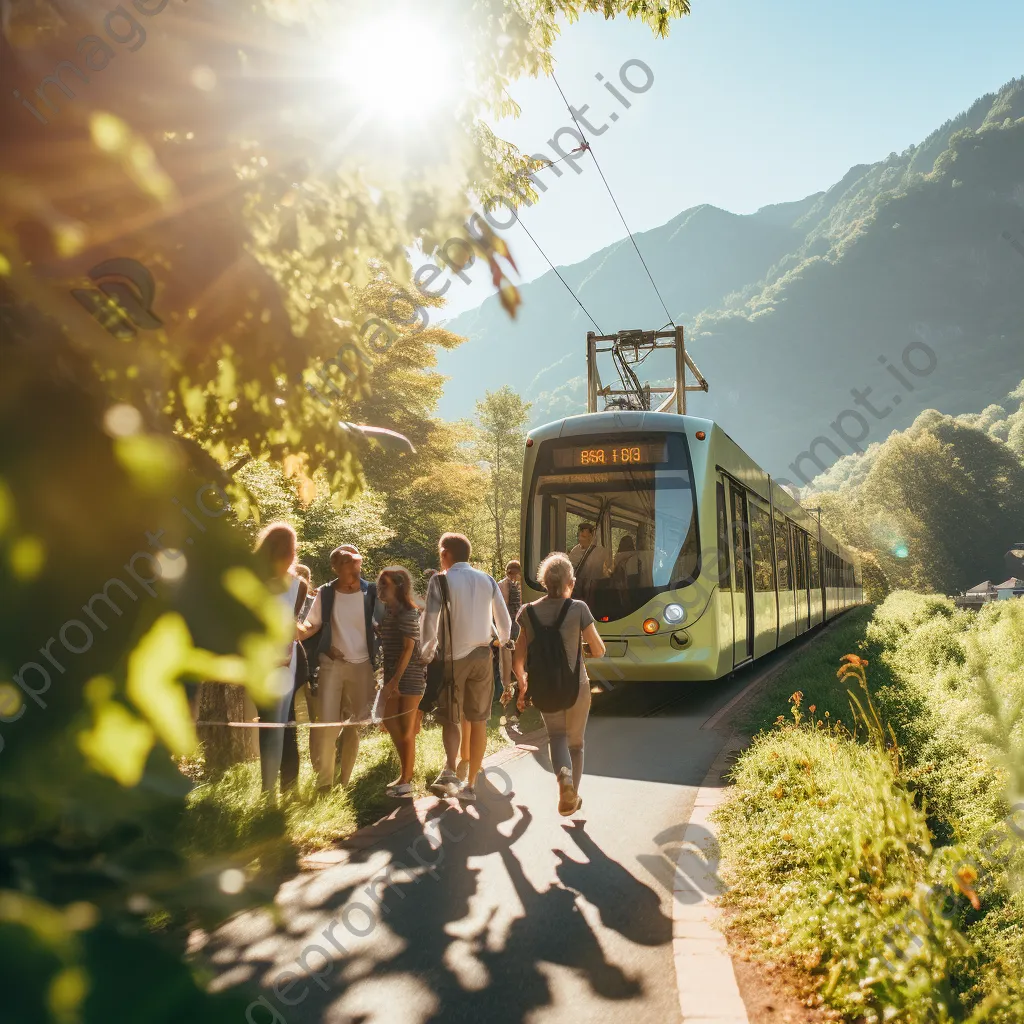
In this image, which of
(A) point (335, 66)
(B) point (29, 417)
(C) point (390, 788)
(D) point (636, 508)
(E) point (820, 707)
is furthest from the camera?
(D) point (636, 508)

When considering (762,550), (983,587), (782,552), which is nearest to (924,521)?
(983,587)

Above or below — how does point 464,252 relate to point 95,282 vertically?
above

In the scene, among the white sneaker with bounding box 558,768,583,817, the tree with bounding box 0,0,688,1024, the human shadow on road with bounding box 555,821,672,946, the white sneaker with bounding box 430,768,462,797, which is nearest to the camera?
the tree with bounding box 0,0,688,1024

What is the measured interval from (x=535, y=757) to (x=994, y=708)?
7.63m

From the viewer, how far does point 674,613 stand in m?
10.2

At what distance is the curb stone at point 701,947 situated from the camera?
3.34m

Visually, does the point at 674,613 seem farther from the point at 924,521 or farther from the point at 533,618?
the point at 924,521

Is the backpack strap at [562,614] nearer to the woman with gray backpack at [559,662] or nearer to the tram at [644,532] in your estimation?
the woman with gray backpack at [559,662]

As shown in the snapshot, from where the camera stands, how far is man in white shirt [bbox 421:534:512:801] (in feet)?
21.9

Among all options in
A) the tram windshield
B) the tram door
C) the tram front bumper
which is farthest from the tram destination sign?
the tram front bumper

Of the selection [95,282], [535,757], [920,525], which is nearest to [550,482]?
[535,757]

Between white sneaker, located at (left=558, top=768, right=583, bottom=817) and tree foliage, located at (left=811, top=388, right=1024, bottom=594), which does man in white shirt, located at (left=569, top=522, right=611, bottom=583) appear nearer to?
white sneaker, located at (left=558, top=768, right=583, bottom=817)

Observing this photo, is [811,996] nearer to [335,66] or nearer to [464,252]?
[464,252]

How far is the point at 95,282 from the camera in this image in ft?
3.57
